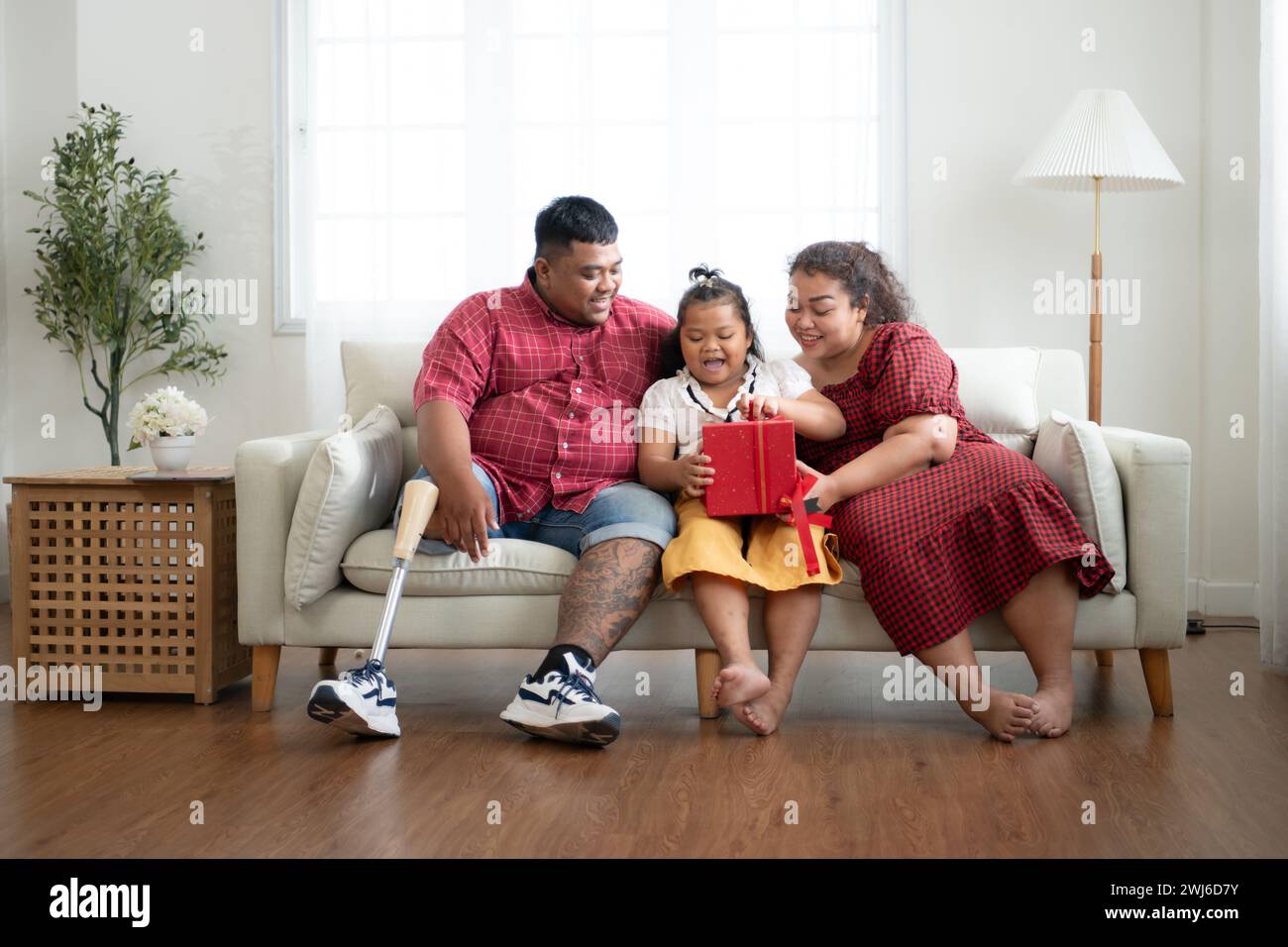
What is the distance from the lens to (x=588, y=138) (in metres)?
3.69

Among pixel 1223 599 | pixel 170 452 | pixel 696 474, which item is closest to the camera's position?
pixel 696 474

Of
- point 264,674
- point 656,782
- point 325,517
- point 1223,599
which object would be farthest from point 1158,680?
point 264,674

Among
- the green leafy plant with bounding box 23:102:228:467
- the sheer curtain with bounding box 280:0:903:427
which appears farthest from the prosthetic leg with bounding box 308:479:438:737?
the green leafy plant with bounding box 23:102:228:467

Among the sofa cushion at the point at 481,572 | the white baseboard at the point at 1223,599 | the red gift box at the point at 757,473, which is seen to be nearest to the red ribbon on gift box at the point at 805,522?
the red gift box at the point at 757,473

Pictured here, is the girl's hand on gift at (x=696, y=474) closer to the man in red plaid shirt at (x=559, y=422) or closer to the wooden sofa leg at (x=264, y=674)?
the man in red plaid shirt at (x=559, y=422)

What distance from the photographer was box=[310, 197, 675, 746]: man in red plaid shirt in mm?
2273

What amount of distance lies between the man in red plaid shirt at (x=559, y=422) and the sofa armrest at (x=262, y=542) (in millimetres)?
259

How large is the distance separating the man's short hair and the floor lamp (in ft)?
4.32

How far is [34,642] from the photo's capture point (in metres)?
2.58

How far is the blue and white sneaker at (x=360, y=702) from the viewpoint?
2.06 m

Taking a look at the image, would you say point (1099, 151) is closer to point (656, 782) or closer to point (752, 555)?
point (752, 555)

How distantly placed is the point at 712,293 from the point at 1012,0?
1.79 metres

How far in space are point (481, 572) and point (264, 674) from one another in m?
0.50

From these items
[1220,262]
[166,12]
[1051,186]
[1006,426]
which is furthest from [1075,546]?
[166,12]
